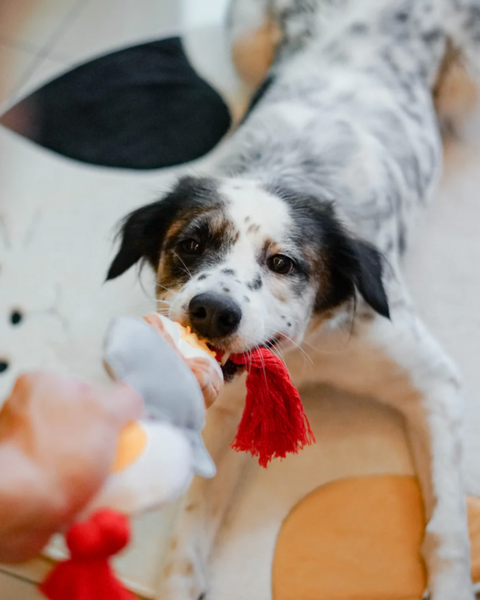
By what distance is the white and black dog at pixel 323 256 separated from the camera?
4.53 feet

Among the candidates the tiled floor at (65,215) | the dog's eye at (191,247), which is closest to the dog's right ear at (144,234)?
the dog's eye at (191,247)

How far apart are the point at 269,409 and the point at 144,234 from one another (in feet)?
2.13

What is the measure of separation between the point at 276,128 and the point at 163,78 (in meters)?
1.11

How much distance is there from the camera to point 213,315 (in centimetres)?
116

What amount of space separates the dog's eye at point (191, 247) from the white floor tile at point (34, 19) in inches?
80.0

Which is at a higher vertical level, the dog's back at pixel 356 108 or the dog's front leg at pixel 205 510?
the dog's back at pixel 356 108

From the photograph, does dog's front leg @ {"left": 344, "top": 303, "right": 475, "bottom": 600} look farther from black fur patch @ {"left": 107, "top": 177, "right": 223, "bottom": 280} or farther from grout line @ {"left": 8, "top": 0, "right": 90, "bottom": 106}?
grout line @ {"left": 8, "top": 0, "right": 90, "bottom": 106}

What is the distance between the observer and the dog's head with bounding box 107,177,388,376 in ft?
4.05

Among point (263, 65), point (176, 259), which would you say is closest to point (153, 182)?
point (263, 65)

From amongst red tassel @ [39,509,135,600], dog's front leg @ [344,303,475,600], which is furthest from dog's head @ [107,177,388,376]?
red tassel @ [39,509,135,600]

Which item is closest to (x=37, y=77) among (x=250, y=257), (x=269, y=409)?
(x=250, y=257)

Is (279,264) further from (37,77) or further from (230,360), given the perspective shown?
(37,77)

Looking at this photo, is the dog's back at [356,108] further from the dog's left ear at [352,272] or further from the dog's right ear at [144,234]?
the dog's right ear at [144,234]

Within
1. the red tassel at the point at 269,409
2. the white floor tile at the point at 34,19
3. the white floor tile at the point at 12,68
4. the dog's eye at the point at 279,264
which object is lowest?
the red tassel at the point at 269,409
